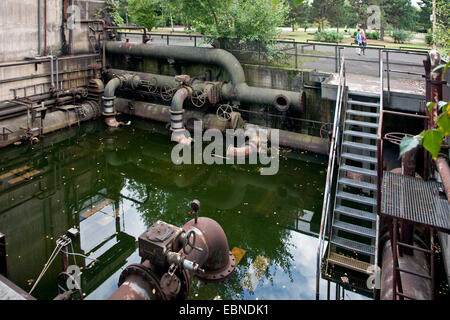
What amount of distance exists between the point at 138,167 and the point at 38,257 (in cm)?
494

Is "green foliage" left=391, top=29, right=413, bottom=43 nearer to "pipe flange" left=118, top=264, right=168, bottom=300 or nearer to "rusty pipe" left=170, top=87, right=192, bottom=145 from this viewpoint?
"rusty pipe" left=170, top=87, right=192, bottom=145

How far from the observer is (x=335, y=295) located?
660cm

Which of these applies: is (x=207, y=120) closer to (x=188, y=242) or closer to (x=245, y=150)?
(x=245, y=150)

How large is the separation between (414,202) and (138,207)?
6.65 m

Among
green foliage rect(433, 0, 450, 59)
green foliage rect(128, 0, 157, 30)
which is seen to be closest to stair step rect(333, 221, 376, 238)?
green foliage rect(433, 0, 450, 59)

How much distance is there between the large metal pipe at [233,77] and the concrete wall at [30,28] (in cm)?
350

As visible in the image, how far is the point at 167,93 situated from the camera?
15.3 m

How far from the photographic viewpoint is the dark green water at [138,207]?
23.3 feet

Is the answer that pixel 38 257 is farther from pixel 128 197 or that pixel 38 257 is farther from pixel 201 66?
pixel 201 66

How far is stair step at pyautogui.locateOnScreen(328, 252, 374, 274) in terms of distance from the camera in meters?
→ 7.02

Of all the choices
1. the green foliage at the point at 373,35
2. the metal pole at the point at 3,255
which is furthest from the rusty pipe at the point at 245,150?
the green foliage at the point at 373,35

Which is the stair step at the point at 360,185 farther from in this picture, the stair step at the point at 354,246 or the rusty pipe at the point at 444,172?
the rusty pipe at the point at 444,172

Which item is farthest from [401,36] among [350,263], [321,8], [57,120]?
[350,263]
